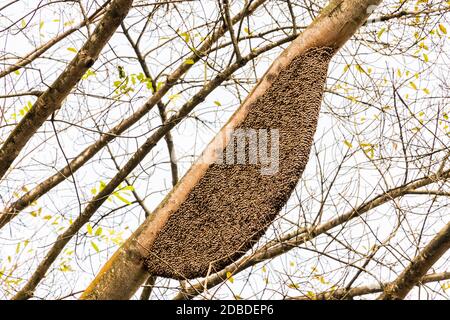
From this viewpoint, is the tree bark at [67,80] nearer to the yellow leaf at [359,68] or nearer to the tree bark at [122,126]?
the tree bark at [122,126]

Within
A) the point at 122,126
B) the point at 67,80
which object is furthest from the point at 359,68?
the point at 67,80

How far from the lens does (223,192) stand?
328 cm

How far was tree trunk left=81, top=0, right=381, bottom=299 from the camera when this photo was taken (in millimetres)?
3236

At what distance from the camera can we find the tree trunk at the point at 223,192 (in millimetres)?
3236

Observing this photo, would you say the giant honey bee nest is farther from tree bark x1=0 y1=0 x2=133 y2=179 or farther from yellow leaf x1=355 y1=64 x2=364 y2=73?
yellow leaf x1=355 y1=64 x2=364 y2=73

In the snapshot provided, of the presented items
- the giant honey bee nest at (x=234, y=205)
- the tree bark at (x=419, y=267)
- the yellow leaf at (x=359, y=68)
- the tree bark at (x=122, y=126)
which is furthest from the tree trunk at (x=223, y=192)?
the tree bark at (x=122, y=126)

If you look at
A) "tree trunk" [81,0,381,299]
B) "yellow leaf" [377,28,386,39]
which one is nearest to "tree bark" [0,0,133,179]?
"tree trunk" [81,0,381,299]

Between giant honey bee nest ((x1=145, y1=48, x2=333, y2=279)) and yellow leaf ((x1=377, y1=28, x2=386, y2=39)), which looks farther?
yellow leaf ((x1=377, y1=28, x2=386, y2=39))

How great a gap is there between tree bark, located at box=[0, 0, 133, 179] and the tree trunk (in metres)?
0.90

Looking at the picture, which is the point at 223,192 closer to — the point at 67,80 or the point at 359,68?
the point at 67,80
